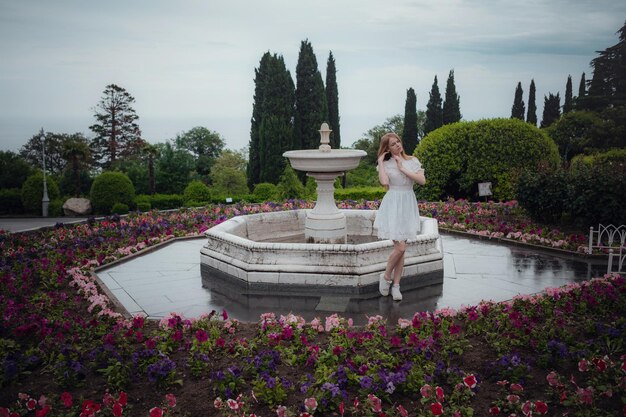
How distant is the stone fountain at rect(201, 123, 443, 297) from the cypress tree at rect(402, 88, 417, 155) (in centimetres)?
2838

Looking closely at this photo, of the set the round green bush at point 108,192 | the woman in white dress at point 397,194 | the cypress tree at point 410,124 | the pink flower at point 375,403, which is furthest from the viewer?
the cypress tree at point 410,124

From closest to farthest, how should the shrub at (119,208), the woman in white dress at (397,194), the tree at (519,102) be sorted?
the woman in white dress at (397,194) → the shrub at (119,208) → the tree at (519,102)

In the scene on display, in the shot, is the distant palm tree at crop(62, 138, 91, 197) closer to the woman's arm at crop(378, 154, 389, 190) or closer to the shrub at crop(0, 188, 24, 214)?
the shrub at crop(0, 188, 24, 214)

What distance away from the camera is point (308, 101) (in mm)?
32000

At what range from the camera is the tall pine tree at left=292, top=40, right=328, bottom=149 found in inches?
1246

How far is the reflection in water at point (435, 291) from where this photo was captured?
6125mm

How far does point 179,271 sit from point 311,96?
992 inches

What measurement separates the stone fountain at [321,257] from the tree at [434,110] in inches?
1145

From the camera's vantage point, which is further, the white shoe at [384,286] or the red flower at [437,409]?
the white shoe at [384,286]

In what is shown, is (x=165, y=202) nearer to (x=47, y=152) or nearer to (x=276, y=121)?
(x=276, y=121)

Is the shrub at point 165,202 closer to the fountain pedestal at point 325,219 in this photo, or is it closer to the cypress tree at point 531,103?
the fountain pedestal at point 325,219

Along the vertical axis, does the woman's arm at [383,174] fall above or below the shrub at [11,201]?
above

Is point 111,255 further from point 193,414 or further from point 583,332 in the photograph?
point 583,332

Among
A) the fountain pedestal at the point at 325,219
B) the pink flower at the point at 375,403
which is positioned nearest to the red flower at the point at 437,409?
the pink flower at the point at 375,403
